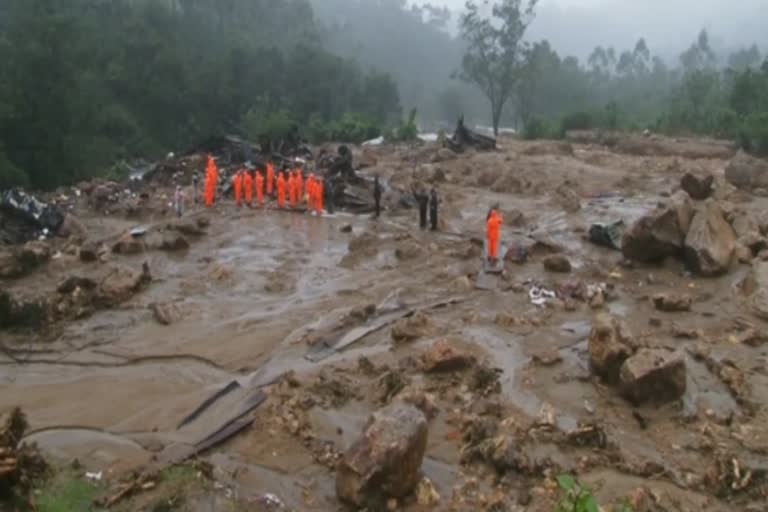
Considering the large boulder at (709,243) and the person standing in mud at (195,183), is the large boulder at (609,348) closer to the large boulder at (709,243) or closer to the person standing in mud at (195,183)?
the large boulder at (709,243)

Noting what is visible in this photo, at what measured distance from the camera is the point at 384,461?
238 inches

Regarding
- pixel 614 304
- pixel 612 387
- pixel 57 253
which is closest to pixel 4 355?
pixel 57 253

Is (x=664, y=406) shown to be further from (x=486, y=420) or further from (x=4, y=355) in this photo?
(x=4, y=355)

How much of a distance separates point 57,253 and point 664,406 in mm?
11359

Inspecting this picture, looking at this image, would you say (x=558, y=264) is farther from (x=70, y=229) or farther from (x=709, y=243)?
(x=70, y=229)

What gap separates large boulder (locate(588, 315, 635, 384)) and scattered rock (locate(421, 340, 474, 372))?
1413mm

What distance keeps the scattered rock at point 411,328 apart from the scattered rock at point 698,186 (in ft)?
30.4

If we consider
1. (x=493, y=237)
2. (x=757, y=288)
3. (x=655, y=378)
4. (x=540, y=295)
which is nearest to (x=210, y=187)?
(x=493, y=237)

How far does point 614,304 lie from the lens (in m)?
11.3

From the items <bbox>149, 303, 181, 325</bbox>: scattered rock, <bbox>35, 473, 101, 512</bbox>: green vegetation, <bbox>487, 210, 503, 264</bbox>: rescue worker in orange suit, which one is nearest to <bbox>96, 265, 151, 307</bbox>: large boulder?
<bbox>149, 303, 181, 325</bbox>: scattered rock

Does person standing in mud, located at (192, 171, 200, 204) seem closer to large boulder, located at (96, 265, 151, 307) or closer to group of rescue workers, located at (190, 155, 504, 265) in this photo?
group of rescue workers, located at (190, 155, 504, 265)

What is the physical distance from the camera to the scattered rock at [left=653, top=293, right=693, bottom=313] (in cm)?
1070

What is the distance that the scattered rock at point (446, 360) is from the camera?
861 cm

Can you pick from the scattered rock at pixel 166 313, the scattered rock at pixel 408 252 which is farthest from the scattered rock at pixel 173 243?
the scattered rock at pixel 408 252
